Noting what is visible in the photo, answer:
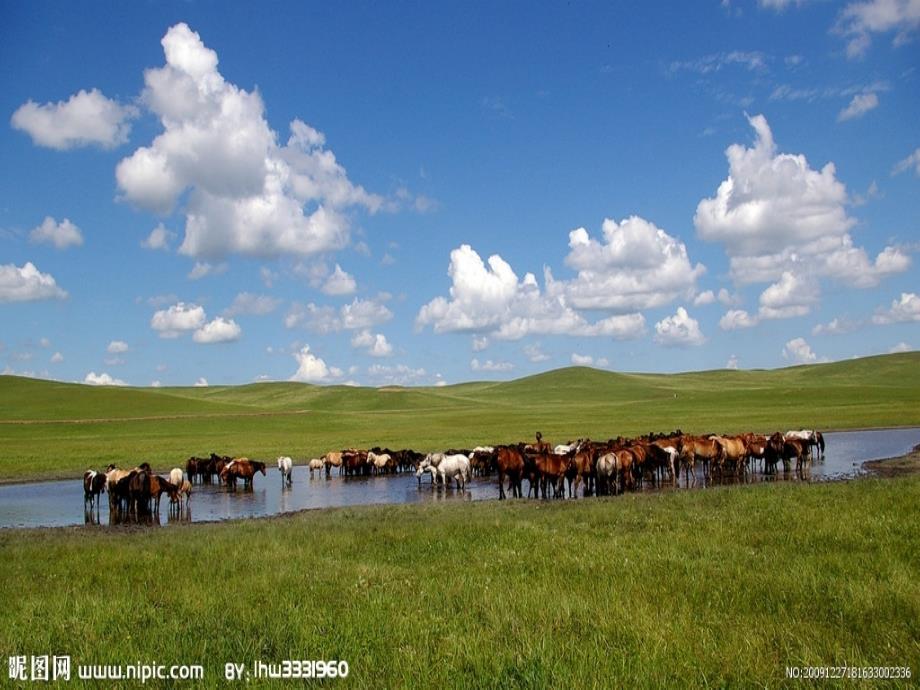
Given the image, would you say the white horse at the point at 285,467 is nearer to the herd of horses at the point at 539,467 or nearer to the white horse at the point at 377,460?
the herd of horses at the point at 539,467

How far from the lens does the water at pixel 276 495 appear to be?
23.3 metres

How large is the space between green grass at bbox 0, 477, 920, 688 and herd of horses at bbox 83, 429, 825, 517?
9.46 metres

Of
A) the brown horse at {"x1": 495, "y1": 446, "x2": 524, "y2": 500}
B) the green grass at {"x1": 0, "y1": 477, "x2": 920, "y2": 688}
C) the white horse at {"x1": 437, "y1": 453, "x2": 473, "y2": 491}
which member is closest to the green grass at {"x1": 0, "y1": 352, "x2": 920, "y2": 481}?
the white horse at {"x1": 437, "y1": 453, "x2": 473, "y2": 491}

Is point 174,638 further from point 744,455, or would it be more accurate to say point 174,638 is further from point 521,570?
point 744,455

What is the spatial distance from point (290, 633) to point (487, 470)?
27821 mm

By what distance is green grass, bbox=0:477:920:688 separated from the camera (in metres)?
5.98

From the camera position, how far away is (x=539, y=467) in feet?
79.2

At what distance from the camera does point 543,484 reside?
24.3m

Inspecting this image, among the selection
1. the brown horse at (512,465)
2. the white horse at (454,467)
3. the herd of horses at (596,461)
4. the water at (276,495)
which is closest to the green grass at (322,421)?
the water at (276,495)

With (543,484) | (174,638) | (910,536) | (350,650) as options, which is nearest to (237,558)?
(174,638)

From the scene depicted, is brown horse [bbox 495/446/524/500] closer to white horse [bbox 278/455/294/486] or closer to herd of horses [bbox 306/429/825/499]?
herd of horses [bbox 306/429/825/499]

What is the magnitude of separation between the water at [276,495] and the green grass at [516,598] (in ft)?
31.2

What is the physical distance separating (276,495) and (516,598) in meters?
22.9

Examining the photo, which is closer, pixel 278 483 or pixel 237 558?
pixel 237 558
